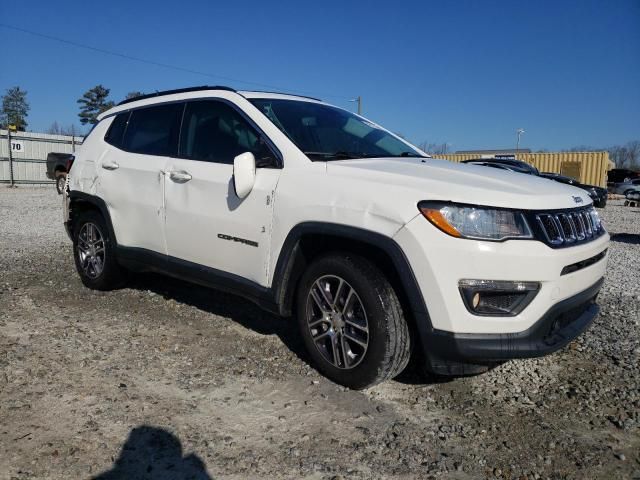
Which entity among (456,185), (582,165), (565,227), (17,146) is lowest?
(565,227)

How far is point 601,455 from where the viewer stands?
2553 mm

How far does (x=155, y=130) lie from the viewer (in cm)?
453

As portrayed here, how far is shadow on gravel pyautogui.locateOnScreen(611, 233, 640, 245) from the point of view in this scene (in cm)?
974

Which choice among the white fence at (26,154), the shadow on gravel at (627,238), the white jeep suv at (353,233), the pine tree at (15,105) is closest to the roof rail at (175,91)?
the white jeep suv at (353,233)

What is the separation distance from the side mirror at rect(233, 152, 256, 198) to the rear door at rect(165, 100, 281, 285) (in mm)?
106

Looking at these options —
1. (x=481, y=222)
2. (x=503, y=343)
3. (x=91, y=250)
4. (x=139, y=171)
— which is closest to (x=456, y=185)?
(x=481, y=222)

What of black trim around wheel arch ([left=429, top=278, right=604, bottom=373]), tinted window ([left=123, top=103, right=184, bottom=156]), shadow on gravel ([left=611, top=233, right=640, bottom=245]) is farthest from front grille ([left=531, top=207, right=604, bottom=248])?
shadow on gravel ([left=611, top=233, right=640, bottom=245])

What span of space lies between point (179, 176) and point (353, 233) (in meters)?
1.69

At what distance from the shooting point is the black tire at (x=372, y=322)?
9.45ft

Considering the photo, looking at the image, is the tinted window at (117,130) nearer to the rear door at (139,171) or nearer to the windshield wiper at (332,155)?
the rear door at (139,171)

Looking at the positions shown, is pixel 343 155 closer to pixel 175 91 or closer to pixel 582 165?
pixel 175 91

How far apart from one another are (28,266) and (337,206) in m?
5.07

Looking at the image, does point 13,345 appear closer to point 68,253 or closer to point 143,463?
point 143,463

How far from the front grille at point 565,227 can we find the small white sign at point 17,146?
958 inches
